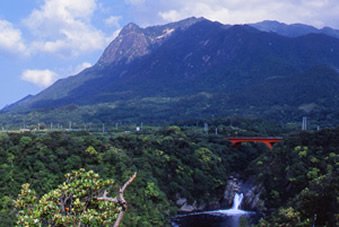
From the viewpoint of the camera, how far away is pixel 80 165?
191ft

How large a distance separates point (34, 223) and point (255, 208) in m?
60.4

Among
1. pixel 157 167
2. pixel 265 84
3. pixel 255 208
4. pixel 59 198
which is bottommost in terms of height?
pixel 255 208

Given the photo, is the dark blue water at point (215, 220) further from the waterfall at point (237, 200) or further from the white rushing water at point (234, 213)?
the waterfall at point (237, 200)

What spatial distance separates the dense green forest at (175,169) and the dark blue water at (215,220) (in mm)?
1455

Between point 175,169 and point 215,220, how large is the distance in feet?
42.1

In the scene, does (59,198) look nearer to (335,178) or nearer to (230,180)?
(335,178)

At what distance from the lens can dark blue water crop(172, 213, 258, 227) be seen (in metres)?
60.1

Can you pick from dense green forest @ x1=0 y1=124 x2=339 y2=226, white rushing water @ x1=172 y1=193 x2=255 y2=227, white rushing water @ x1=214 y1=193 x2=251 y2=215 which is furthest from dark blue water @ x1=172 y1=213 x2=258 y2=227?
white rushing water @ x1=214 y1=193 x2=251 y2=215

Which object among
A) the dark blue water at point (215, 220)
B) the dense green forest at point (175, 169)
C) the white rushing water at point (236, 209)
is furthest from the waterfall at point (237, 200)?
the dark blue water at point (215, 220)

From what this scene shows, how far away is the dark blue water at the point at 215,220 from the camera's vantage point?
60084 millimetres

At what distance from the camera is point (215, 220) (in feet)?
207

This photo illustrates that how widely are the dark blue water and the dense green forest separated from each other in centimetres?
145

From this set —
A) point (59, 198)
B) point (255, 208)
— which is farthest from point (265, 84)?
point (59, 198)

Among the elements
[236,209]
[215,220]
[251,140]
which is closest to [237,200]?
[236,209]
